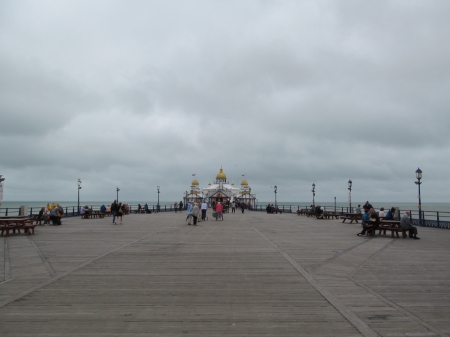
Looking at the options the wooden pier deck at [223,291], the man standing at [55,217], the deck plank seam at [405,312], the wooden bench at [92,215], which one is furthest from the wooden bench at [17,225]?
the deck plank seam at [405,312]

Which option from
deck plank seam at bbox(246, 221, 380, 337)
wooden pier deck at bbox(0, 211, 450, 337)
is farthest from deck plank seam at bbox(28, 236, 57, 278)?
deck plank seam at bbox(246, 221, 380, 337)

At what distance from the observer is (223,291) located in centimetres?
719

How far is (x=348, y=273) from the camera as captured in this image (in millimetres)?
8844

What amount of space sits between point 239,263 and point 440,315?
16.4 feet

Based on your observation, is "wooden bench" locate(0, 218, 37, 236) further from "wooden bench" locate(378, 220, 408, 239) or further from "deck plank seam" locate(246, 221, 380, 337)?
"wooden bench" locate(378, 220, 408, 239)

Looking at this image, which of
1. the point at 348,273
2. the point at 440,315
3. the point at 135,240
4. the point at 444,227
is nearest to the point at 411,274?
the point at 348,273

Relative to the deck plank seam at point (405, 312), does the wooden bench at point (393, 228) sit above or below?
above

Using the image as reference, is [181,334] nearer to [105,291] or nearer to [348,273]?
[105,291]

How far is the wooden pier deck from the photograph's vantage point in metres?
5.37

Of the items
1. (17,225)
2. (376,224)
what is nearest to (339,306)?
(376,224)

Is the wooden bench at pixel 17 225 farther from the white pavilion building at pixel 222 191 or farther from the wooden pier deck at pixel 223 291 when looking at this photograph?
the white pavilion building at pixel 222 191

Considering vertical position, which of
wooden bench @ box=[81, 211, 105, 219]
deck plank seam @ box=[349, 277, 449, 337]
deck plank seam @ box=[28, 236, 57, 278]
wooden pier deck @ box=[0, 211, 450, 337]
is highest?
wooden bench @ box=[81, 211, 105, 219]

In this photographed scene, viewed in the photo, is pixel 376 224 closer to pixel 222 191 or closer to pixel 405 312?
pixel 405 312

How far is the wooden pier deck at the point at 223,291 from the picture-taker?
537 cm
